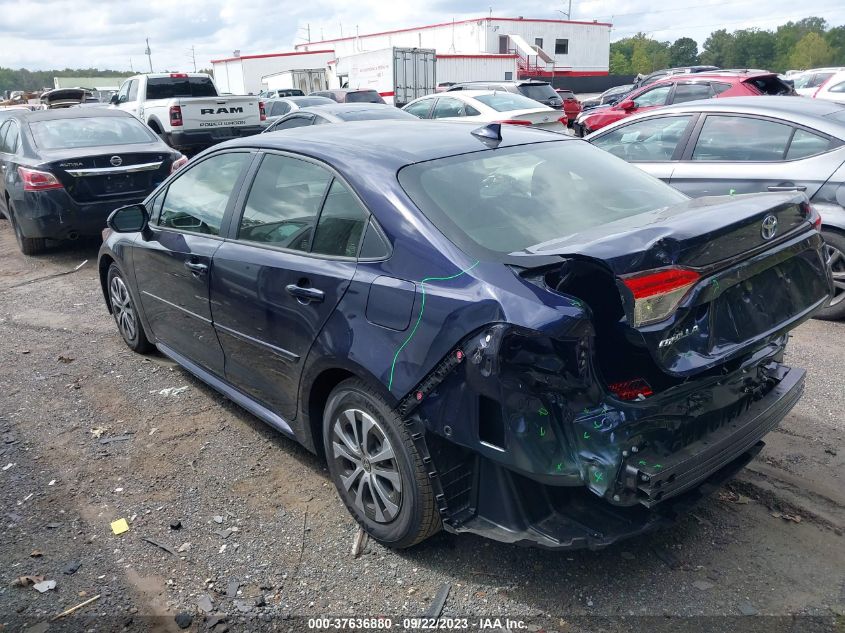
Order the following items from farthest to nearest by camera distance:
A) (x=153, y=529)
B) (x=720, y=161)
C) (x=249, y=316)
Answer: (x=720, y=161) → (x=249, y=316) → (x=153, y=529)

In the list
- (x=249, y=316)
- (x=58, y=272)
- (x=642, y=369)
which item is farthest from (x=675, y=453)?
(x=58, y=272)

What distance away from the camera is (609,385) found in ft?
8.07

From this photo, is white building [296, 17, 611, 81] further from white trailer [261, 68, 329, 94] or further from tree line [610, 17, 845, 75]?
tree line [610, 17, 845, 75]

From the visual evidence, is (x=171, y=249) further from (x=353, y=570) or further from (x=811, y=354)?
(x=811, y=354)

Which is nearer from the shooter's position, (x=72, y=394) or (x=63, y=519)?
(x=63, y=519)

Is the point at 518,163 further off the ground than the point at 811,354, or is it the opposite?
the point at 518,163

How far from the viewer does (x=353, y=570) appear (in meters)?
2.99

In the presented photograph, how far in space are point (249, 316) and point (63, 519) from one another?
1332 mm

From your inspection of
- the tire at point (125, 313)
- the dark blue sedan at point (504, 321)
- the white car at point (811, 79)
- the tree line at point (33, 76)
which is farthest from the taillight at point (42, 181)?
the tree line at point (33, 76)

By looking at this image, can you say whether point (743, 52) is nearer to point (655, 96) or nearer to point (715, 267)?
point (655, 96)

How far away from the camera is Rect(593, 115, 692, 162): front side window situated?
633cm

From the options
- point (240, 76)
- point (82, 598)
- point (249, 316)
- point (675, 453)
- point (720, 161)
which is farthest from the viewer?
point (240, 76)

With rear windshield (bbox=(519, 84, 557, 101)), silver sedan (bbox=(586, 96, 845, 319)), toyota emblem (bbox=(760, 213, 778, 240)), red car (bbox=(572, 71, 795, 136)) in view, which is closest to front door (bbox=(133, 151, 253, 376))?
toyota emblem (bbox=(760, 213, 778, 240))

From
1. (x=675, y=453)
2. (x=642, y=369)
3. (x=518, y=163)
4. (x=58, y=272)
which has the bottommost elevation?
(x=58, y=272)
